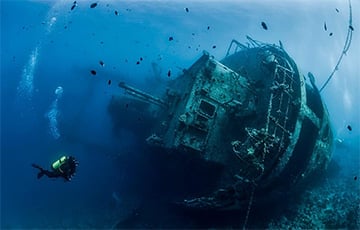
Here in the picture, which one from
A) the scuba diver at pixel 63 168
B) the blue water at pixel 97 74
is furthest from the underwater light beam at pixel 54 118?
the scuba diver at pixel 63 168

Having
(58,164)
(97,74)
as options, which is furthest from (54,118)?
(58,164)

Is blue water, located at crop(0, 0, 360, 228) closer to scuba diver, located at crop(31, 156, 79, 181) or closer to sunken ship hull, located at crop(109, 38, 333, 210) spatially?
sunken ship hull, located at crop(109, 38, 333, 210)

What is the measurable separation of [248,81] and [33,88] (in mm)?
34251

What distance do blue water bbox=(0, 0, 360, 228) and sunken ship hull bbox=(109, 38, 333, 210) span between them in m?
5.38

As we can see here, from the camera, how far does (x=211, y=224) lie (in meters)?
9.74

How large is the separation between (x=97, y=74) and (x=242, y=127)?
18.9 metres

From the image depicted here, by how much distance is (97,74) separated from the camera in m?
25.2

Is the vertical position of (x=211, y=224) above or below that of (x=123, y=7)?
below

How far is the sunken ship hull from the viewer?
26.6ft

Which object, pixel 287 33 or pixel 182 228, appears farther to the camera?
pixel 287 33

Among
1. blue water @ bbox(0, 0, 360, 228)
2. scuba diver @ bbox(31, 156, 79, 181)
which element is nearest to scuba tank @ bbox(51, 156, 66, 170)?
scuba diver @ bbox(31, 156, 79, 181)

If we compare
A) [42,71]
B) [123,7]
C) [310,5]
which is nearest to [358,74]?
[310,5]

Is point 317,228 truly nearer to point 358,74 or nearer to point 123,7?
point 123,7

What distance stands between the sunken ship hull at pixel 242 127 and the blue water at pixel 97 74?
538 cm
